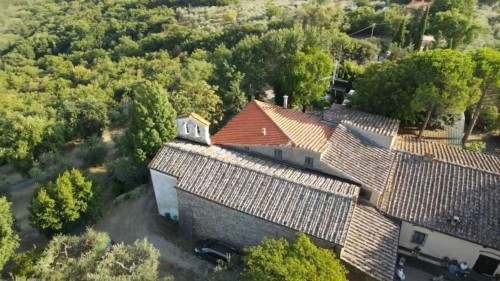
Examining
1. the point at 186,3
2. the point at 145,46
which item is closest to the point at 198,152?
the point at 145,46

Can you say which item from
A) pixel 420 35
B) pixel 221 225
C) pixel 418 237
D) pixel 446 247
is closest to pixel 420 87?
pixel 418 237

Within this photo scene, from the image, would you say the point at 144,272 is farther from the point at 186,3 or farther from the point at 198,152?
the point at 186,3

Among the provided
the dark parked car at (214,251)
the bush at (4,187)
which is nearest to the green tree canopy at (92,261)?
the dark parked car at (214,251)

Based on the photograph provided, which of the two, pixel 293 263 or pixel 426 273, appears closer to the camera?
pixel 293 263

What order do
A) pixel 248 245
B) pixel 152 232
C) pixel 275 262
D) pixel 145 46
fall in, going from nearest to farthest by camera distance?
pixel 275 262 < pixel 248 245 < pixel 152 232 < pixel 145 46

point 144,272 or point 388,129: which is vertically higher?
point 388,129

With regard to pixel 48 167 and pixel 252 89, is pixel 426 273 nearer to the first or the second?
pixel 252 89

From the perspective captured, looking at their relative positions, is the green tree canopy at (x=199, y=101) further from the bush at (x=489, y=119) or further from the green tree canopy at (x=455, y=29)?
the green tree canopy at (x=455, y=29)
